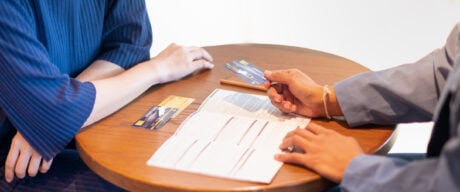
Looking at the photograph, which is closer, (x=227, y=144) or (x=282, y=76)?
(x=227, y=144)

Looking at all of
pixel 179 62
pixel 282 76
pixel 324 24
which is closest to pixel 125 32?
pixel 179 62

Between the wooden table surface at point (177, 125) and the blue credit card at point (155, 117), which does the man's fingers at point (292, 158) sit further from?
the blue credit card at point (155, 117)

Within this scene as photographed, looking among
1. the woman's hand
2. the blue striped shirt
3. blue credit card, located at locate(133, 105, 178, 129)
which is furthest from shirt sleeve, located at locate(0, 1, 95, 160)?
the woman's hand

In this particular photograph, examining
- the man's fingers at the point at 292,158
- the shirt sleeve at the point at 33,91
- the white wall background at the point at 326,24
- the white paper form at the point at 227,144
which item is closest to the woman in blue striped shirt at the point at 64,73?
the shirt sleeve at the point at 33,91

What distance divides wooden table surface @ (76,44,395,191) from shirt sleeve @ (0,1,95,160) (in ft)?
0.15

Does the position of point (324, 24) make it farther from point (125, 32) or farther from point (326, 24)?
point (125, 32)

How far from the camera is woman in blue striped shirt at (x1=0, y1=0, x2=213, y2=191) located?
35.1 inches

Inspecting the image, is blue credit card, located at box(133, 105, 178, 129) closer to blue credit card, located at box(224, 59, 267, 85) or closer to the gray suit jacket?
blue credit card, located at box(224, 59, 267, 85)

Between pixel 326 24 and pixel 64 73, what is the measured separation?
3.61ft

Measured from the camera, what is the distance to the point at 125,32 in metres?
1.22

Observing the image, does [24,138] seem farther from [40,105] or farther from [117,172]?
[117,172]

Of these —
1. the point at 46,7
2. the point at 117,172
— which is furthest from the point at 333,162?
the point at 46,7

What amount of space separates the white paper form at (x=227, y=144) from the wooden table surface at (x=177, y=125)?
0.06 ft

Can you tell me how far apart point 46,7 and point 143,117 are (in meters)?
0.29
